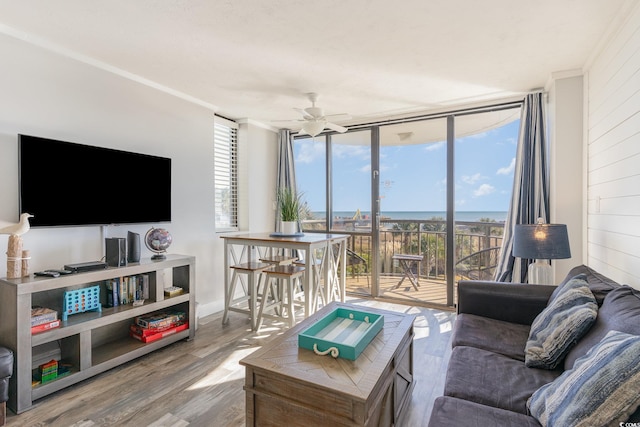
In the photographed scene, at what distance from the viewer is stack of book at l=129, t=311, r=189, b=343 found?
8.63 feet

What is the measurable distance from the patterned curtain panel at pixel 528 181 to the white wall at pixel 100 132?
3.28 m

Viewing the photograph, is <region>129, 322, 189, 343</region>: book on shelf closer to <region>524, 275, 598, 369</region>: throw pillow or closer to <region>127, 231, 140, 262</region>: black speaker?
<region>127, 231, 140, 262</region>: black speaker

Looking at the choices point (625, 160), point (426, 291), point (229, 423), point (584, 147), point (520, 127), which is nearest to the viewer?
point (229, 423)

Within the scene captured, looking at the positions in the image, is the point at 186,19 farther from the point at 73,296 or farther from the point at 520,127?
the point at 520,127

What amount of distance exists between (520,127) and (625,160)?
1411 millimetres

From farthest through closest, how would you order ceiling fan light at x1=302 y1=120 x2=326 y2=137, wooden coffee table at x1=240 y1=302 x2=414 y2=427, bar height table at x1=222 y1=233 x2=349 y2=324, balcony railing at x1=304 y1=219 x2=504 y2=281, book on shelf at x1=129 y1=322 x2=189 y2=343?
balcony railing at x1=304 y1=219 x2=504 y2=281
ceiling fan light at x1=302 y1=120 x2=326 y2=137
bar height table at x1=222 y1=233 x2=349 y2=324
book on shelf at x1=129 y1=322 x2=189 y2=343
wooden coffee table at x1=240 y1=302 x2=414 y2=427

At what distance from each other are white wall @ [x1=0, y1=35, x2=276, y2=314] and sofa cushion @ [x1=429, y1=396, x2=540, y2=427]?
108 inches

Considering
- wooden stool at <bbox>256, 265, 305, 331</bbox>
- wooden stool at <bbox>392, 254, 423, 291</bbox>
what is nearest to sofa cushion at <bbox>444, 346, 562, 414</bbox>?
wooden stool at <bbox>256, 265, 305, 331</bbox>

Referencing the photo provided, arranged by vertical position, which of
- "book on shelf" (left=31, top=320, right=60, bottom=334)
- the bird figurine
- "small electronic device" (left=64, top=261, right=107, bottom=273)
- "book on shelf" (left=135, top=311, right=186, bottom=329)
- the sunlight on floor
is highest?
the bird figurine

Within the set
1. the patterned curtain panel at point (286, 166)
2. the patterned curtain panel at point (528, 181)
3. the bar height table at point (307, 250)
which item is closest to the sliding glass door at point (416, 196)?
the patterned curtain panel at point (286, 166)

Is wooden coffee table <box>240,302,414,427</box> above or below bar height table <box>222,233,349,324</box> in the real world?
below

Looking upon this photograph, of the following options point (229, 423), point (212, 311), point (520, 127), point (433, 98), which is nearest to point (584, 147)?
point (520, 127)

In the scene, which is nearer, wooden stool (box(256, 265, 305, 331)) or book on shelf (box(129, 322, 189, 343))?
book on shelf (box(129, 322, 189, 343))

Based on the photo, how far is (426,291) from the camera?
4.25 meters
